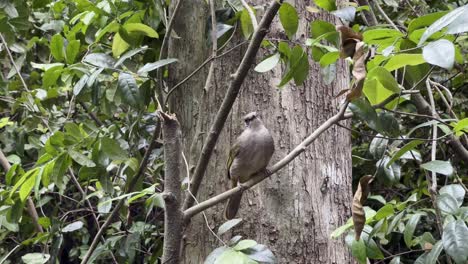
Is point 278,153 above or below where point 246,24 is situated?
below

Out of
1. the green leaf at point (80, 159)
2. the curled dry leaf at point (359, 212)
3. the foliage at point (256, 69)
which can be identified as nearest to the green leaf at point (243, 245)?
the foliage at point (256, 69)

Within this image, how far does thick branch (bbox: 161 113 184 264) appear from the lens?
5.10 feet

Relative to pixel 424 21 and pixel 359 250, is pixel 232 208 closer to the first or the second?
pixel 359 250

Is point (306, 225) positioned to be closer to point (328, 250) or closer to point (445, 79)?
point (328, 250)

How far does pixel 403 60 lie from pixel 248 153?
2.70 ft

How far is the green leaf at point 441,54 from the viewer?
1161 millimetres

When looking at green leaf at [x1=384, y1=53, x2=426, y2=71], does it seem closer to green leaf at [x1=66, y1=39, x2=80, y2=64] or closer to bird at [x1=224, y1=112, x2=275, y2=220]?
bird at [x1=224, y1=112, x2=275, y2=220]

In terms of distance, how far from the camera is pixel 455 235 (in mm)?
1666

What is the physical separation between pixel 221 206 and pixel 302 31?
0.67m

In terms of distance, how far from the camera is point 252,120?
210 centimetres

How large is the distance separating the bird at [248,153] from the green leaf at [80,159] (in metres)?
0.60

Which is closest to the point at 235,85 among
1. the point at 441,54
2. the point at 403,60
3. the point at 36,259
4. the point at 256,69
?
the point at 256,69

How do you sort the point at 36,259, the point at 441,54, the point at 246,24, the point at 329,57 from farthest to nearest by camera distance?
the point at 36,259
the point at 246,24
the point at 329,57
the point at 441,54

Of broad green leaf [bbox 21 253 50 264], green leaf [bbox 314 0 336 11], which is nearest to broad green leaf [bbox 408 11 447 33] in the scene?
green leaf [bbox 314 0 336 11]
